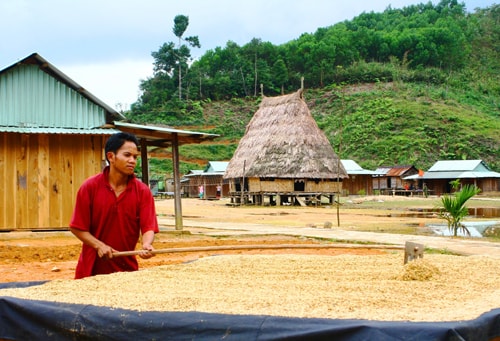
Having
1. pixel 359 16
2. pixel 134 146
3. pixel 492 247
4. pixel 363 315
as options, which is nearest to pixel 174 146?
pixel 492 247

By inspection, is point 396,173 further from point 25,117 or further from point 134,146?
point 134,146

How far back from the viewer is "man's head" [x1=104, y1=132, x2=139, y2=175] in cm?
433

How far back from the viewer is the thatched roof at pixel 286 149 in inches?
1214

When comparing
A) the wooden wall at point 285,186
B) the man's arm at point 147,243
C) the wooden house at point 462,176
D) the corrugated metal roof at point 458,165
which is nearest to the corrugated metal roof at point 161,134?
the man's arm at point 147,243

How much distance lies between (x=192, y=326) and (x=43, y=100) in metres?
9.86

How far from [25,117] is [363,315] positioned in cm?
1003

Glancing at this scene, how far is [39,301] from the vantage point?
3.36 metres

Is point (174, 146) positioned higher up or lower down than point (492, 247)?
higher up

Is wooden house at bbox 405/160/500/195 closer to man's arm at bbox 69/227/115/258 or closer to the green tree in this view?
the green tree

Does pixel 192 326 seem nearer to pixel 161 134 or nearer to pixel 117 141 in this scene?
pixel 117 141

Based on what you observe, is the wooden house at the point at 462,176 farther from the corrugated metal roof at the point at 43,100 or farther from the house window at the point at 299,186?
the corrugated metal roof at the point at 43,100

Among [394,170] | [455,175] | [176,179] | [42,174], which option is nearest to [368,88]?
[394,170]

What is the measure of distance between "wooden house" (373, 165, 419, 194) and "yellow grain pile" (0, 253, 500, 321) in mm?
42003

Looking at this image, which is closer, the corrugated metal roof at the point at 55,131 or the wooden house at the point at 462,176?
the corrugated metal roof at the point at 55,131
